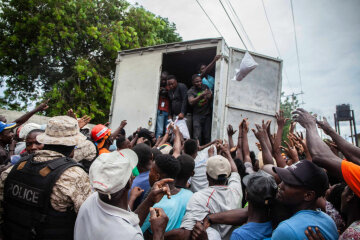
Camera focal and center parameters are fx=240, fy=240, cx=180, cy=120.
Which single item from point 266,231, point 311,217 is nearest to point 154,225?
point 266,231

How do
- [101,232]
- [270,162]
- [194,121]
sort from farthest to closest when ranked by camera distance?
[194,121] < [270,162] < [101,232]

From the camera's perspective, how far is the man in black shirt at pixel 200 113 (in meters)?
5.53

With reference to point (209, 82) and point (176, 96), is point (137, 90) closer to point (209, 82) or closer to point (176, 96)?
point (176, 96)

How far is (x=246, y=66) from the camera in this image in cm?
457

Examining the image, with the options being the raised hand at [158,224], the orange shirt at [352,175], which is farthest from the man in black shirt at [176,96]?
the orange shirt at [352,175]

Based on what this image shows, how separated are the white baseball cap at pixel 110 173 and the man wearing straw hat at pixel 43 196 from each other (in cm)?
38

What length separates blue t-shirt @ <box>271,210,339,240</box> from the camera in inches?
55.7

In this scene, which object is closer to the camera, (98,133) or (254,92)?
(98,133)

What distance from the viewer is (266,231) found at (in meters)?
1.72

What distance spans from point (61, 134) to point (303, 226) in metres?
1.86

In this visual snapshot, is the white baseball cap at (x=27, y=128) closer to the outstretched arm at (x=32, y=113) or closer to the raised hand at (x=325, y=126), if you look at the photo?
the outstretched arm at (x=32, y=113)

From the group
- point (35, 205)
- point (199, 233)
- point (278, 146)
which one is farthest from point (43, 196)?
point (278, 146)

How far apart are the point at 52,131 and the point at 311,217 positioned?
1.98 m

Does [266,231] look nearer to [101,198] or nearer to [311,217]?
[311,217]
